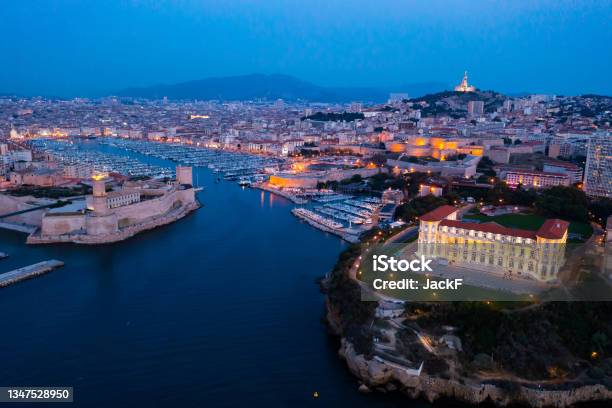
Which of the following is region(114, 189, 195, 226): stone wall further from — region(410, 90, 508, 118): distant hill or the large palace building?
region(410, 90, 508, 118): distant hill

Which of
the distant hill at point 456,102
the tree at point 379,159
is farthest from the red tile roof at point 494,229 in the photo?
the distant hill at point 456,102

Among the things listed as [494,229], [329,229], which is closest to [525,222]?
[494,229]

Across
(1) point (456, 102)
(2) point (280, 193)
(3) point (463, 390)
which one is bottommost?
(3) point (463, 390)

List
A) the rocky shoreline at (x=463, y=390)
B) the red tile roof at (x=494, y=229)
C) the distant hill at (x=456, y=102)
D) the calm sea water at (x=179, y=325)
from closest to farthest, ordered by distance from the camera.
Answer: the rocky shoreline at (x=463, y=390) → the calm sea water at (x=179, y=325) → the red tile roof at (x=494, y=229) → the distant hill at (x=456, y=102)

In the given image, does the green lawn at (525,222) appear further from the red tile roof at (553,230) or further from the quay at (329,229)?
the quay at (329,229)

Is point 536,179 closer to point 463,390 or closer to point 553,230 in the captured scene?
point 553,230
